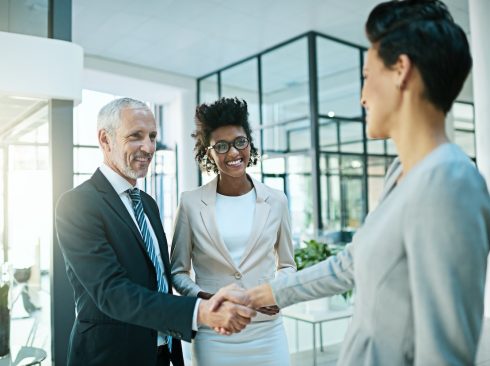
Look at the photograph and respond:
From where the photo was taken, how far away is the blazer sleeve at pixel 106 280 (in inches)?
58.0

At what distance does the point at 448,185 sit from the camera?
31.5 inches

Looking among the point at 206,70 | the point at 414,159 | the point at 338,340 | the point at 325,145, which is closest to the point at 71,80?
the point at 414,159

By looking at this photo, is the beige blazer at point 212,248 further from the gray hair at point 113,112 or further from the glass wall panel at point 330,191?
the glass wall panel at point 330,191

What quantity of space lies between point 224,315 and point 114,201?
0.56 m

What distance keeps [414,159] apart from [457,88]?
0.17 m

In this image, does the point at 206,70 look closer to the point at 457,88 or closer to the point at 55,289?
the point at 55,289

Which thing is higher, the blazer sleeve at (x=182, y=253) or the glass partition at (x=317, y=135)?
the glass partition at (x=317, y=135)

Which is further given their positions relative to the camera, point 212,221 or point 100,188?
point 212,221

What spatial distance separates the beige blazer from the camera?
6.22 feet

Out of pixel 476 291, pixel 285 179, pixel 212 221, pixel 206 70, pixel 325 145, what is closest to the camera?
pixel 476 291

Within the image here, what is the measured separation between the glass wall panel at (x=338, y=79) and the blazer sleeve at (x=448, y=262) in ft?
24.4

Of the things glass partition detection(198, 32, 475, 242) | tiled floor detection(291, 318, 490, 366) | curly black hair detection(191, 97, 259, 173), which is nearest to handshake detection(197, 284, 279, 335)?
curly black hair detection(191, 97, 259, 173)

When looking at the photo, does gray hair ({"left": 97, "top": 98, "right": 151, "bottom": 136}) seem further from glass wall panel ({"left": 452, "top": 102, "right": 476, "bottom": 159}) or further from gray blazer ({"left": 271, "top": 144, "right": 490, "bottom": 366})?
glass wall panel ({"left": 452, "top": 102, "right": 476, "bottom": 159})

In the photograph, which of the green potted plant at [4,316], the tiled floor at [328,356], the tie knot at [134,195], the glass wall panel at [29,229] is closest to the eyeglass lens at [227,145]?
the tie knot at [134,195]
